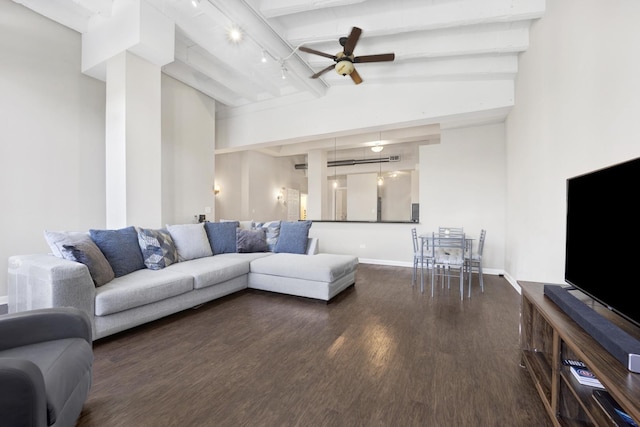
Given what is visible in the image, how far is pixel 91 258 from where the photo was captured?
2.41 m

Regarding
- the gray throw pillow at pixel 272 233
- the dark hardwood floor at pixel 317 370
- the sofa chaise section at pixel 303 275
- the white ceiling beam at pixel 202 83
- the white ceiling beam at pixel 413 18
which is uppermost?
the white ceiling beam at pixel 202 83

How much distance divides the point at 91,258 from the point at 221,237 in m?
1.83

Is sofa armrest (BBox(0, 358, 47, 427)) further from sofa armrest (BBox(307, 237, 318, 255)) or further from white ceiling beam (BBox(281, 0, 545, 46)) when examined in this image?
white ceiling beam (BBox(281, 0, 545, 46))

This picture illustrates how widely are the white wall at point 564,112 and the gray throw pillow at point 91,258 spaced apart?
11.7 feet

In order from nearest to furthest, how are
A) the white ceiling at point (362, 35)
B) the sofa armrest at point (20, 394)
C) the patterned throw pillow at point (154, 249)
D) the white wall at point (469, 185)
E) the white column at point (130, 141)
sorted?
the sofa armrest at point (20, 394)
the white ceiling at point (362, 35)
the patterned throw pillow at point (154, 249)
the white column at point (130, 141)
the white wall at point (469, 185)

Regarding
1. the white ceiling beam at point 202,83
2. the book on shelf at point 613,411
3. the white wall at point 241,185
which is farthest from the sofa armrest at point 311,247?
the white wall at point 241,185

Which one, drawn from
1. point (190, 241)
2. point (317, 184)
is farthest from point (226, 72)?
point (317, 184)

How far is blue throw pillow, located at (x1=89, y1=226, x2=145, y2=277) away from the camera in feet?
9.04

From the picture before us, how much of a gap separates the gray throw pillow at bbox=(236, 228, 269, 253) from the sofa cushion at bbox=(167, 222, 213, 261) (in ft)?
1.64

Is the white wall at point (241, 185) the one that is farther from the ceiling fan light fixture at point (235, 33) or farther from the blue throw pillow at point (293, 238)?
the ceiling fan light fixture at point (235, 33)

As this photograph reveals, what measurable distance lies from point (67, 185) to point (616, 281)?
18.3ft

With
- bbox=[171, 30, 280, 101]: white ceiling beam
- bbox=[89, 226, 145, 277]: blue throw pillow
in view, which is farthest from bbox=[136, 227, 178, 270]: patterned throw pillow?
bbox=[171, 30, 280, 101]: white ceiling beam

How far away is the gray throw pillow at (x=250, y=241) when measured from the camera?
14.0ft

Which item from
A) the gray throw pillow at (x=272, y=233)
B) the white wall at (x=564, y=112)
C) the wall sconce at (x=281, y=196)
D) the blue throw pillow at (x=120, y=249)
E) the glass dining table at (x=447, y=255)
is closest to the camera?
the white wall at (x=564, y=112)
